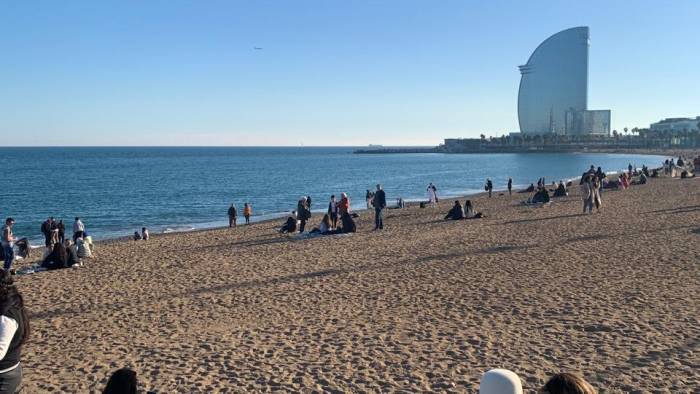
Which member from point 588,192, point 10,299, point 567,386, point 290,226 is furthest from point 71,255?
point 588,192

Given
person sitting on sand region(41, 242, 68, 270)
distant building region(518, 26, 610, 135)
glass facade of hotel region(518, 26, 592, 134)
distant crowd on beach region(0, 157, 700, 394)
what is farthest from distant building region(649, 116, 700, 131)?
person sitting on sand region(41, 242, 68, 270)

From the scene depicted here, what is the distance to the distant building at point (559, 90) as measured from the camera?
159750 millimetres

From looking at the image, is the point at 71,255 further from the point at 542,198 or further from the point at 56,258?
the point at 542,198

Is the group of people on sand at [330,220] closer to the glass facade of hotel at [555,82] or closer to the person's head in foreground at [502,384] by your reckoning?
the person's head in foreground at [502,384]

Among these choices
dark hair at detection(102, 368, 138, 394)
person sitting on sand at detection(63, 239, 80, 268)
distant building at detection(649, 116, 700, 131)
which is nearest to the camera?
dark hair at detection(102, 368, 138, 394)

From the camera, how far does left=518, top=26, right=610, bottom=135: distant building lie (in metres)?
160

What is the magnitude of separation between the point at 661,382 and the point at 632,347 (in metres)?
0.95

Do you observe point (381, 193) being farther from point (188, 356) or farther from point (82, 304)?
point (188, 356)

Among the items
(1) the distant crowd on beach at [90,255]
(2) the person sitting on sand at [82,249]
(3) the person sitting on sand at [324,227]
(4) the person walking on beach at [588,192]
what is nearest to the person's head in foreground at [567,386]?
(1) the distant crowd on beach at [90,255]

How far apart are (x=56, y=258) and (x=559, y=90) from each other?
167153 millimetres

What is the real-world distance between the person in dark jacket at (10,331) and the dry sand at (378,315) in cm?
208

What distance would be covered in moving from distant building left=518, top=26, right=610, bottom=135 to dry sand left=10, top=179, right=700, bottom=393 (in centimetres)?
15883

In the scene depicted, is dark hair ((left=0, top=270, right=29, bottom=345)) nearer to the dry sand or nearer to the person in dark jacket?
the person in dark jacket

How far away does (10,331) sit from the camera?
10.3 feet
